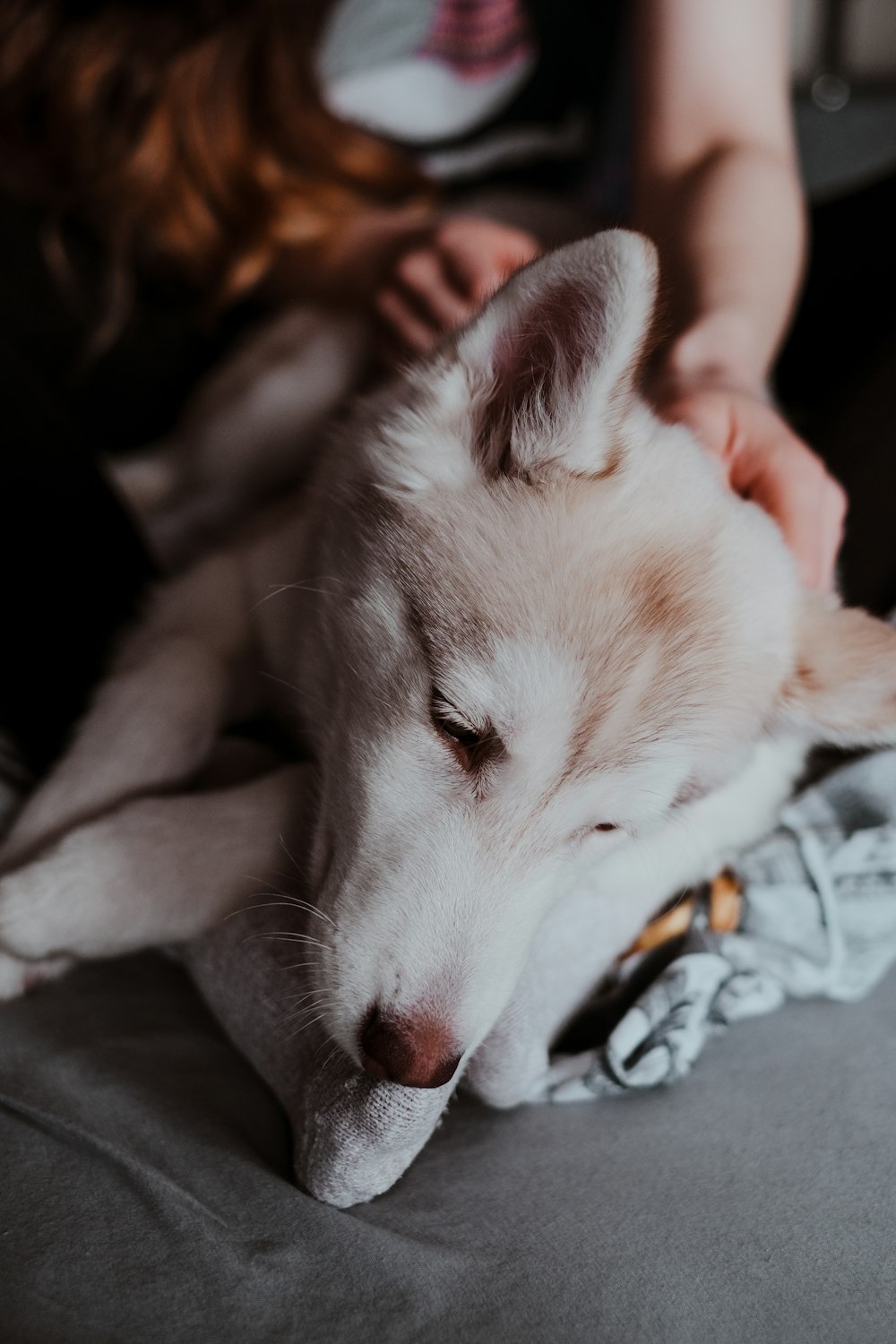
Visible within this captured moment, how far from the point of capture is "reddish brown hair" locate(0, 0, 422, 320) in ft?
8.91

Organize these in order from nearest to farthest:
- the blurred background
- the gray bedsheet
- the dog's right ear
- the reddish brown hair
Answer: the gray bedsheet
the dog's right ear
the blurred background
the reddish brown hair

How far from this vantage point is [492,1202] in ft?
3.54

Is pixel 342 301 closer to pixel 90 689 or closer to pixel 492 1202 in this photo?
pixel 90 689

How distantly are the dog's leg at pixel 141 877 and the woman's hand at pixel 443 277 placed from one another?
1036mm

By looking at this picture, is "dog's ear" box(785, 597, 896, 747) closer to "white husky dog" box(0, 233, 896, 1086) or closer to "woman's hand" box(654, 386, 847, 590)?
"white husky dog" box(0, 233, 896, 1086)

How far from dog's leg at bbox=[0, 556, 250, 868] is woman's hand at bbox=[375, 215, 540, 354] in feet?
2.18

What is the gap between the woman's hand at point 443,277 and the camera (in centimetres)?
192

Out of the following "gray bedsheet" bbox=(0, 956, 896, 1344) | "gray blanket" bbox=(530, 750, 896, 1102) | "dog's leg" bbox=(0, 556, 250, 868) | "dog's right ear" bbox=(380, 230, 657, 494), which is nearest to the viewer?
"gray bedsheet" bbox=(0, 956, 896, 1344)

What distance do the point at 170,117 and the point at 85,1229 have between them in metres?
2.81

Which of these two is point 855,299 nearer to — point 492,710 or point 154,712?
point 492,710

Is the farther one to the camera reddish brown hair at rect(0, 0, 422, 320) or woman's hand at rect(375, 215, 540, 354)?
reddish brown hair at rect(0, 0, 422, 320)

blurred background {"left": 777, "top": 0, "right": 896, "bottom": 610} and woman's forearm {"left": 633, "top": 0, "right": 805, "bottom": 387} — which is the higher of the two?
woman's forearm {"left": 633, "top": 0, "right": 805, "bottom": 387}

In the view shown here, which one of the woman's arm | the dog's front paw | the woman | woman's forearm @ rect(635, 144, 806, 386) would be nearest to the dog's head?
the woman's arm

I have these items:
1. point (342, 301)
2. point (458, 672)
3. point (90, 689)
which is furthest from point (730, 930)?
point (342, 301)
